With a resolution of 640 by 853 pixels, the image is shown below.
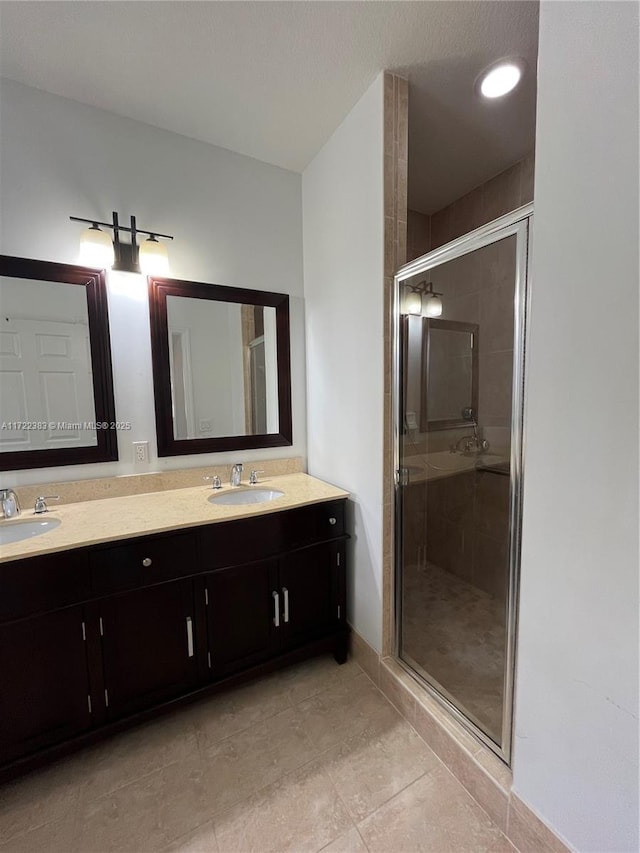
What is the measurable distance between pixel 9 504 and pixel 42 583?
0.49 m

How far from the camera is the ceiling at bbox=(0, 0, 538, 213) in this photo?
1.22 metres

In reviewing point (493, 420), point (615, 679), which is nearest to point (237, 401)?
point (493, 420)

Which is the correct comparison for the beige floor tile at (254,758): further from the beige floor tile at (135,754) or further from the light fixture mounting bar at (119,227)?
the light fixture mounting bar at (119,227)

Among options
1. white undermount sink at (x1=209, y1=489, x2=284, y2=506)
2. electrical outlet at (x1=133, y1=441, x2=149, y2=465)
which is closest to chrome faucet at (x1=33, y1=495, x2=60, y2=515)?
electrical outlet at (x1=133, y1=441, x2=149, y2=465)

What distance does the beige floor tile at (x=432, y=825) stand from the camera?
3.58ft

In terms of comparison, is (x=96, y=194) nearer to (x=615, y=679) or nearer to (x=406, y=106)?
(x=406, y=106)

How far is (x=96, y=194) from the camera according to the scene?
5.53 feet

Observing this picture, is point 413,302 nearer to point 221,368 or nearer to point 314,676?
point 221,368

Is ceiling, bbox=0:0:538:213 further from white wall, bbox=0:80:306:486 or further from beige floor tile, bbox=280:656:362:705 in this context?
beige floor tile, bbox=280:656:362:705

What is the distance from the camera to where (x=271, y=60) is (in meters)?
1.39

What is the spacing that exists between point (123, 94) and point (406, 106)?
1.22m

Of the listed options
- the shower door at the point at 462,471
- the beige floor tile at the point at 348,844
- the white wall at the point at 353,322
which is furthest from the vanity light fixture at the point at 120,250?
the beige floor tile at the point at 348,844

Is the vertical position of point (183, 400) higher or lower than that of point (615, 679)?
higher

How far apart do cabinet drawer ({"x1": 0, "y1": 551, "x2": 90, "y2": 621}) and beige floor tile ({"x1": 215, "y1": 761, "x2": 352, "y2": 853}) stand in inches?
34.9
